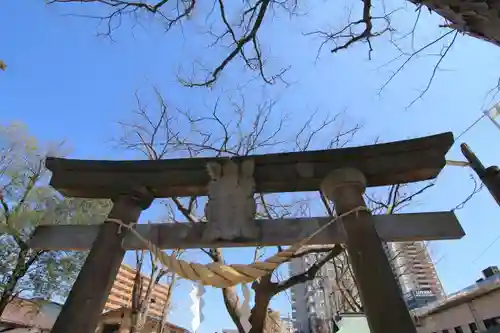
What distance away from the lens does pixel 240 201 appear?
2.83m

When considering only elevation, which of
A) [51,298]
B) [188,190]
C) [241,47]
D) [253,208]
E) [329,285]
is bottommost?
[253,208]

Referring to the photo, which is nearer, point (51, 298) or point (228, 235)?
point (228, 235)

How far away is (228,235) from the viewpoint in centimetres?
265

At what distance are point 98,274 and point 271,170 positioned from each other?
5.95 feet

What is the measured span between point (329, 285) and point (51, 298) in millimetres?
19939

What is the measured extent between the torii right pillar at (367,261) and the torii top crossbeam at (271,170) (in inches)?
7.4

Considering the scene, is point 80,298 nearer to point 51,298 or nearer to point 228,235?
point 228,235

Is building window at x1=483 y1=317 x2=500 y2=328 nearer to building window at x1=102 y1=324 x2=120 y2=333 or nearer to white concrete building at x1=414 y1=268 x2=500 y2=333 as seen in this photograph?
white concrete building at x1=414 y1=268 x2=500 y2=333

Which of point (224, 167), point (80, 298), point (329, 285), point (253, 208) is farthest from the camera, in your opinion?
point (329, 285)

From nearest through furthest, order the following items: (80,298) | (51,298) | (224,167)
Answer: (80,298)
(224,167)
(51,298)

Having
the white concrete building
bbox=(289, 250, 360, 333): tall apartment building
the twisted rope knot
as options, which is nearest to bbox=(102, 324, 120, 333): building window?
bbox=(289, 250, 360, 333): tall apartment building

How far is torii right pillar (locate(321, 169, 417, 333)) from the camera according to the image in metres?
2.00

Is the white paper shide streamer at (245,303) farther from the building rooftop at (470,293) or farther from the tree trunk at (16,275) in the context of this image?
the tree trunk at (16,275)

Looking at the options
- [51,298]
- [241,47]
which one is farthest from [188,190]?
[51,298]
